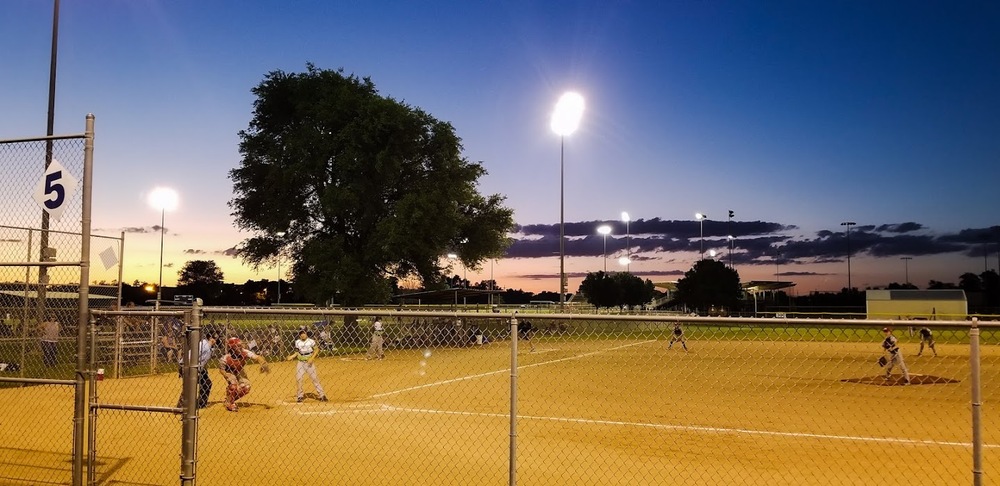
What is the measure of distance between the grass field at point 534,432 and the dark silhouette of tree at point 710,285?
8218 centimetres

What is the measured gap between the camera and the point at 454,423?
1345 centimetres

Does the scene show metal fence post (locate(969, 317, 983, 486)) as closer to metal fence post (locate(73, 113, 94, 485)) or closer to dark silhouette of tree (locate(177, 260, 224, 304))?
metal fence post (locate(73, 113, 94, 485))

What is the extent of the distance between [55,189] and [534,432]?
27.6ft

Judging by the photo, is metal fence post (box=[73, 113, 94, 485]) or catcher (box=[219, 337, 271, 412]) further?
catcher (box=[219, 337, 271, 412])

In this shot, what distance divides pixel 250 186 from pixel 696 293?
256ft

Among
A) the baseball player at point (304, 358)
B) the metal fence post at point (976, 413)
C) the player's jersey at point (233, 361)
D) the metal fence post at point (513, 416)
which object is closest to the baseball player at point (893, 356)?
the baseball player at point (304, 358)

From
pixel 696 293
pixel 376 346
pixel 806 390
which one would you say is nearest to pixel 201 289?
pixel 696 293

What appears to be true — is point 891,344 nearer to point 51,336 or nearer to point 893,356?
point 893,356

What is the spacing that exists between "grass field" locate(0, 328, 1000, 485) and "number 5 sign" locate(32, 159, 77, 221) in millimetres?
3532

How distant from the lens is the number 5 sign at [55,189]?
7.30 metres

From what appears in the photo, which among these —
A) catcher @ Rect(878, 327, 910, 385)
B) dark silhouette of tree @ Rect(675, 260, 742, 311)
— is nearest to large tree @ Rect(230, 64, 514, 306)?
catcher @ Rect(878, 327, 910, 385)

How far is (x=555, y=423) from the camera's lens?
13.5m

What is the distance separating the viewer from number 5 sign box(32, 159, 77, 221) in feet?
24.0

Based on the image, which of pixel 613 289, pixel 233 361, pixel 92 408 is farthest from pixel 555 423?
pixel 613 289
